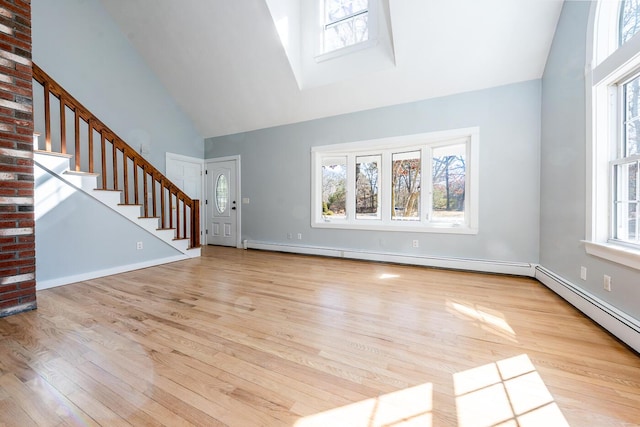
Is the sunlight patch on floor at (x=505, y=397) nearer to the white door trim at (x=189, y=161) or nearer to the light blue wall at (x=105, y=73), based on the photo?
the light blue wall at (x=105, y=73)

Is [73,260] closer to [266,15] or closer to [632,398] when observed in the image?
[266,15]

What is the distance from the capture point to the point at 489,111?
3555 millimetres

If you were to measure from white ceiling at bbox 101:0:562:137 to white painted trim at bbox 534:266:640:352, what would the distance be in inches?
102

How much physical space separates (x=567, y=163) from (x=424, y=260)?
2.01m

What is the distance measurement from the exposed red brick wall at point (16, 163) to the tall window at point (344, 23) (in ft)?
11.5

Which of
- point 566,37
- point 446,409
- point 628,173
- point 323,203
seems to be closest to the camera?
point 446,409

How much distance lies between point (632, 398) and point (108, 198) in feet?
16.2

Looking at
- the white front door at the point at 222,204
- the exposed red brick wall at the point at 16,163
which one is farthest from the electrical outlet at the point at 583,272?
the white front door at the point at 222,204

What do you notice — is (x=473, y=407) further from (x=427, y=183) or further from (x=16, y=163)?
(x=16, y=163)

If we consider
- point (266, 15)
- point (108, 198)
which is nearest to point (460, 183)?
point (266, 15)

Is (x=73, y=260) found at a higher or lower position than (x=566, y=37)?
lower

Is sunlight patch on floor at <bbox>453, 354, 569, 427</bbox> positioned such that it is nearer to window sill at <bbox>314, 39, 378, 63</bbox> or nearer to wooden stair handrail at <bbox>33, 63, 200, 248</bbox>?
wooden stair handrail at <bbox>33, 63, 200, 248</bbox>

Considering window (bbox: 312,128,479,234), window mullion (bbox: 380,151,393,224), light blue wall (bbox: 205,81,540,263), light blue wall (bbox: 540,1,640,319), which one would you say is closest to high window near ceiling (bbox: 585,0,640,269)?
light blue wall (bbox: 540,1,640,319)

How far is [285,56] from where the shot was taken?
4098 mm
